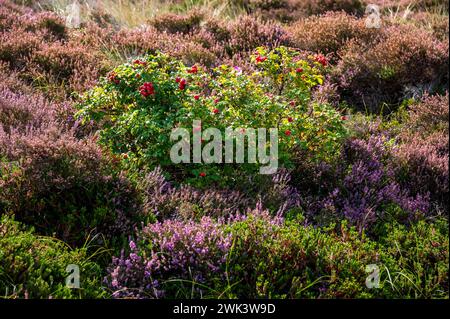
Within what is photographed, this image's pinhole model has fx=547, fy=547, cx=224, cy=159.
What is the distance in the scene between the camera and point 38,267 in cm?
320

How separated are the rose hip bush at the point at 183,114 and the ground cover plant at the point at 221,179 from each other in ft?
0.06

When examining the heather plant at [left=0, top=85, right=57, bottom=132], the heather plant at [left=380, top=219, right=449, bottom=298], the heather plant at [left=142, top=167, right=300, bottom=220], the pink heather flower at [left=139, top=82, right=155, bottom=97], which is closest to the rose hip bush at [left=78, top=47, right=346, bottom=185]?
the pink heather flower at [left=139, top=82, right=155, bottom=97]

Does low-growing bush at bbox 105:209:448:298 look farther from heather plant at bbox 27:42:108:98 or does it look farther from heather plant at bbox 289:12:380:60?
heather plant at bbox 289:12:380:60

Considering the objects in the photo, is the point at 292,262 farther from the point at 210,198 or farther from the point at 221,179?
the point at 221,179

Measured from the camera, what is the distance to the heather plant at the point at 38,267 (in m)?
2.97

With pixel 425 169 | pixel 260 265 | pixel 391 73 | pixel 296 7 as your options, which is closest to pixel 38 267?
pixel 260 265

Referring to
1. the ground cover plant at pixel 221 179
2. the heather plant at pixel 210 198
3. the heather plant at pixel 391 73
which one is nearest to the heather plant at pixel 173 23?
the ground cover plant at pixel 221 179

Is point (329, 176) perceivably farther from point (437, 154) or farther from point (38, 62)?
point (38, 62)

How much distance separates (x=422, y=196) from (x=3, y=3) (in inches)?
275

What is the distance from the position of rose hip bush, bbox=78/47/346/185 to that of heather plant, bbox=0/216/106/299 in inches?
43.1

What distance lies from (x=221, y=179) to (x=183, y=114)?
0.59 meters

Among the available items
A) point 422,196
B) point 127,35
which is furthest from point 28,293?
point 127,35

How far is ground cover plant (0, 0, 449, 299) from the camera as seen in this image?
3.29 metres
